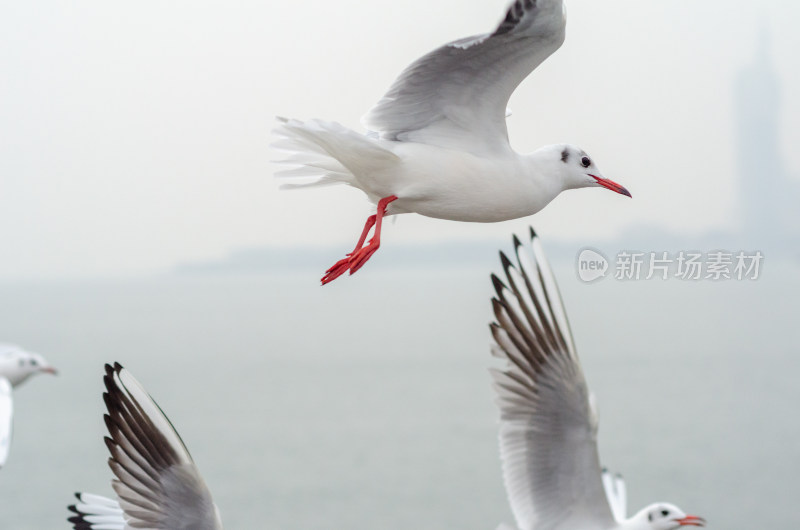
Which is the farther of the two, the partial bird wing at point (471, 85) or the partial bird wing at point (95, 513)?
the partial bird wing at point (95, 513)

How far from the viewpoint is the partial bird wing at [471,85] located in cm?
188

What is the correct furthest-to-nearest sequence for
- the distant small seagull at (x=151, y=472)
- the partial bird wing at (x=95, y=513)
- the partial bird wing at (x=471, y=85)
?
the partial bird wing at (x=95, y=513), the distant small seagull at (x=151, y=472), the partial bird wing at (x=471, y=85)

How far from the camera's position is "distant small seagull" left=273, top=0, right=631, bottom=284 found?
1915mm

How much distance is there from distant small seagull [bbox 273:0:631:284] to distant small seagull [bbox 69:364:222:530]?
2.44 ft

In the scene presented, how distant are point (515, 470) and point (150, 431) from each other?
963 millimetres

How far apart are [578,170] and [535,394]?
0.79m

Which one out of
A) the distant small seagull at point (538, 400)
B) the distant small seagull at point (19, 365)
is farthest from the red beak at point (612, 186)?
the distant small seagull at point (19, 365)

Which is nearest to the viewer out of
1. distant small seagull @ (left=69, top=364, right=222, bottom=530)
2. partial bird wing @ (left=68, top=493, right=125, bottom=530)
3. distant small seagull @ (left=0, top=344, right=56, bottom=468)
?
distant small seagull @ (left=69, top=364, right=222, bottom=530)

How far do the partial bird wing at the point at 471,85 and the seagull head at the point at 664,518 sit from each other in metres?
1.71

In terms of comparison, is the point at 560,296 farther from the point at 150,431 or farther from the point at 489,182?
the point at 150,431

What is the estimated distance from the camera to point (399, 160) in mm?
1970

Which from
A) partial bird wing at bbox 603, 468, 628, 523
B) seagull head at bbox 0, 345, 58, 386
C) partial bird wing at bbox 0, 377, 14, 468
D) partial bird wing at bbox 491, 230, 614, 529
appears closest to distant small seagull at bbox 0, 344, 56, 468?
seagull head at bbox 0, 345, 58, 386

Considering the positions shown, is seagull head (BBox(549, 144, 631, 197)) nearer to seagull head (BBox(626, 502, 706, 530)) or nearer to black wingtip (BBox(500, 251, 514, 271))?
black wingtip (BBox(500, 251, 514, 271))

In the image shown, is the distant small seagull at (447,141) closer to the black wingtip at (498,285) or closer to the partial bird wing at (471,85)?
the partial bird wing at (471,85)
